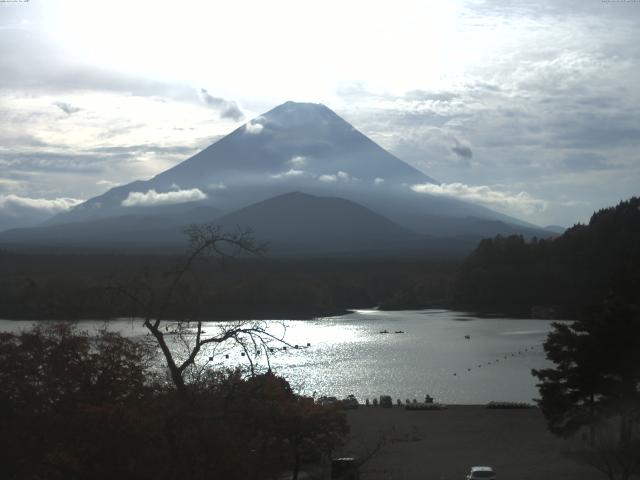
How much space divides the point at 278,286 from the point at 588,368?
135ft

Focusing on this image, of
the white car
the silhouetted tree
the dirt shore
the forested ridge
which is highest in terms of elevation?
the forested ridge

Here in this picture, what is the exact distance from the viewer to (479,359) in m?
28.8

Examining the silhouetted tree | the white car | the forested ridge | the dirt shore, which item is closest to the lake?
the dirt shore

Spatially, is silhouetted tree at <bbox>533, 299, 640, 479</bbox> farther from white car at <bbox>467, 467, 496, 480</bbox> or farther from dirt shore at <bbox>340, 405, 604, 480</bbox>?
white car at <bbox>467, 467, 496, 480</bbox>

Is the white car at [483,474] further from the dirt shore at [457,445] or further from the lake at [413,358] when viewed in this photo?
the lake at [413,358]

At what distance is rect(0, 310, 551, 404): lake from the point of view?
22.5 metres

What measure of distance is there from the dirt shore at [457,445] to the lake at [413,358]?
255 centimetres

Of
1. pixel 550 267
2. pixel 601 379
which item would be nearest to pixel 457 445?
pixel 601 379

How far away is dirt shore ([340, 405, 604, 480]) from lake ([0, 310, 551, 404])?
2.55 metres

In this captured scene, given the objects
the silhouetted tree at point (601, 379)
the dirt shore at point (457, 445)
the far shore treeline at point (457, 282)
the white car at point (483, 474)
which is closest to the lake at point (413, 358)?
the dirt shore at point (457, 445)

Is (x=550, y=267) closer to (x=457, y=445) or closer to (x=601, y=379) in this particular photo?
(x=457, y=445)

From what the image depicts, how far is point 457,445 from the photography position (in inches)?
569

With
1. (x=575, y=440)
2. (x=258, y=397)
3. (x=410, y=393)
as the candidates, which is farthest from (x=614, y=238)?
(x=258, y=397)

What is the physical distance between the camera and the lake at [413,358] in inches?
885
